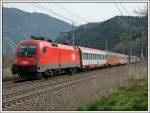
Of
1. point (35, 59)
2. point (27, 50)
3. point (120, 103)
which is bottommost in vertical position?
point (120, 103)

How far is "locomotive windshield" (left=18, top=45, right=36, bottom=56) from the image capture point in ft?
81.0

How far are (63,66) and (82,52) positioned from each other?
878 cm

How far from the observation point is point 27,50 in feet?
81.7

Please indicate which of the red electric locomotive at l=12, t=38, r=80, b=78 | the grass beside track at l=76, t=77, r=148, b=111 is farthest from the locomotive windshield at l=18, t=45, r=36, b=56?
the grass beside track at l=76, t=77, r=148, b=111

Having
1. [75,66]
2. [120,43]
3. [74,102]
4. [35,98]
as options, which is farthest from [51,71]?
[120,43]

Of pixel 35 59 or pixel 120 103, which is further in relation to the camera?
pixel 35 59

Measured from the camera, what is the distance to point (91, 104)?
12422 millimetres

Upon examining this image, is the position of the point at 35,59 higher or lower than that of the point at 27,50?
lower

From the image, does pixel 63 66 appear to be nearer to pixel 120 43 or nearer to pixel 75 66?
pixel 75 66

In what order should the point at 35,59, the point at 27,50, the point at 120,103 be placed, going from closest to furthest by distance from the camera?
the point at 120,103, the point at 35,59, the point at 27,50

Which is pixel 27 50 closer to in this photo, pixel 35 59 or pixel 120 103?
pixel 35 59

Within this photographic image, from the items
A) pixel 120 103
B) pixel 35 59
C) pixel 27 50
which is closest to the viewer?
pixel 120 103

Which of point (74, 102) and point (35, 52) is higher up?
point (35, 52)

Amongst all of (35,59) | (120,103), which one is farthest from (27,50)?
(120,103)
